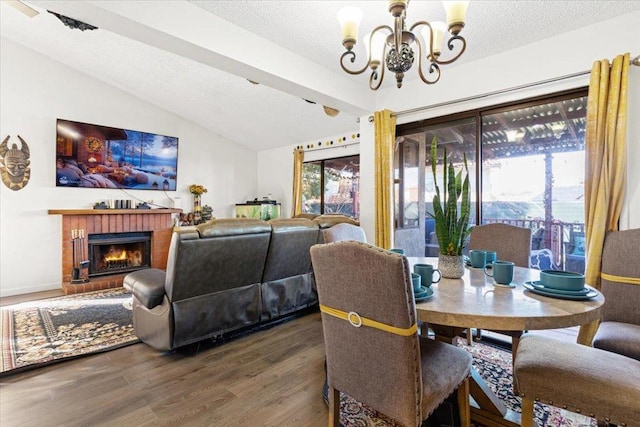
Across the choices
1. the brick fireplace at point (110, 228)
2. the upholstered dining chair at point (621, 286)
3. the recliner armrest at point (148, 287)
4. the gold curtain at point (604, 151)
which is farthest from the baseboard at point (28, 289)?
the gold curtain at point (604, 151)

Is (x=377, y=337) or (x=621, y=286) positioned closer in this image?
(x=377, y=337)

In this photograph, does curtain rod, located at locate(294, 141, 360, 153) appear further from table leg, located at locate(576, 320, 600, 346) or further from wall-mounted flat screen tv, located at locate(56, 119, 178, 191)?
table leg, located at locate(576, 320, 600, 346)

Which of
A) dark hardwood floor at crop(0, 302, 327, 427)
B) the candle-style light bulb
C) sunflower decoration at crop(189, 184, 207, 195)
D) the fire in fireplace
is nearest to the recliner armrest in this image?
dark hardwood floor at crop(0, 302, 327, 427)

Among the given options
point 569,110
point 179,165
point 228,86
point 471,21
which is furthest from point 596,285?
point 179,165

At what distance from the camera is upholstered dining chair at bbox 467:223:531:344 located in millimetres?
2162

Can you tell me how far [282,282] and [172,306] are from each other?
1016 mm

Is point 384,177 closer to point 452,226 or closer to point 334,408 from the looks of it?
point 452,226

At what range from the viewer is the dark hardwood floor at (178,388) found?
5.41 feet

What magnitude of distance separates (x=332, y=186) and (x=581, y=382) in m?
4.99

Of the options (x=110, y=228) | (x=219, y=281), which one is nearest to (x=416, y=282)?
(x=219, y=281)

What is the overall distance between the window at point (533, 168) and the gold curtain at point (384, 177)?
40cm

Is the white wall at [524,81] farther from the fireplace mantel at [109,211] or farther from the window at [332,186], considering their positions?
the fireplace mantel at [109,211]

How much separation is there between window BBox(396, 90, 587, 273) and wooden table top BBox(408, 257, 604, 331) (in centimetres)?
211

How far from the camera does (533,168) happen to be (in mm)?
3260
